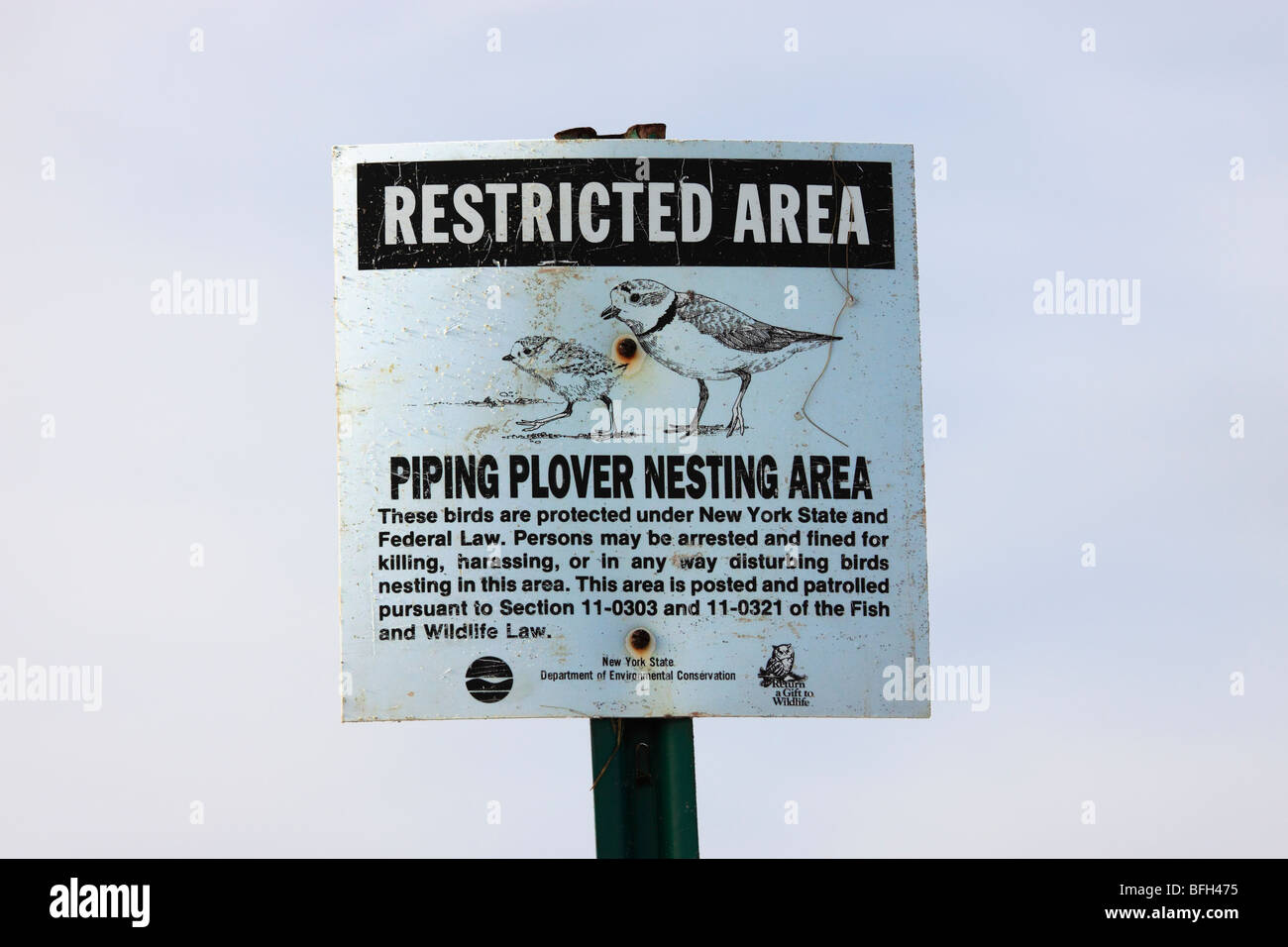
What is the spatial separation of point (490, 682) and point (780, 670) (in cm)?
88

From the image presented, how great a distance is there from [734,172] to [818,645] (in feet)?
5.03

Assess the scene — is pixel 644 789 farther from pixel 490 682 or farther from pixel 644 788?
pixel 490 682

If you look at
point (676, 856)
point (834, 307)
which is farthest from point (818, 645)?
point (834, 307)

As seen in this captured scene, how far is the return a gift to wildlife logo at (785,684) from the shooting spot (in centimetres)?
450

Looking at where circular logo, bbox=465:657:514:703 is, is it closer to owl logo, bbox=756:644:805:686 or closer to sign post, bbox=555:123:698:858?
sign post, bbox=555:123:698:858

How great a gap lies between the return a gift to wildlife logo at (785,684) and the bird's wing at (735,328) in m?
0.99

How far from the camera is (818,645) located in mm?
4535

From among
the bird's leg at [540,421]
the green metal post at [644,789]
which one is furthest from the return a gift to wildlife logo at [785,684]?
the bird's leg at [540,421]

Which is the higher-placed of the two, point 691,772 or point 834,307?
point 834,307

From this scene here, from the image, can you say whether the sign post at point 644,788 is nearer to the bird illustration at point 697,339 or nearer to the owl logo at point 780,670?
the owl logo at point 780,670

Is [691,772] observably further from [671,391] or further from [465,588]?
[671,391]

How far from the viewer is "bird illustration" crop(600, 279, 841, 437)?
4.68 metres

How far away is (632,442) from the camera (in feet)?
15.2

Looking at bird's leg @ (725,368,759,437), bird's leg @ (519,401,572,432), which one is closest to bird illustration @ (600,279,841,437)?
bird's leg @ (725,368,759,437)
